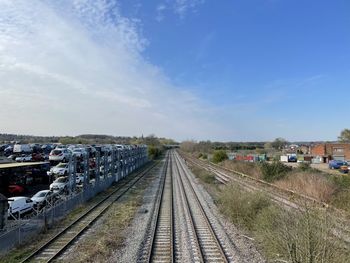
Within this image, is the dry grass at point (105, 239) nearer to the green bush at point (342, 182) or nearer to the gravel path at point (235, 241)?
the gravel path at point (235, 241)

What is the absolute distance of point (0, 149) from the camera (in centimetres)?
5950

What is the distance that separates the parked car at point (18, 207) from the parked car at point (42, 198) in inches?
19.4

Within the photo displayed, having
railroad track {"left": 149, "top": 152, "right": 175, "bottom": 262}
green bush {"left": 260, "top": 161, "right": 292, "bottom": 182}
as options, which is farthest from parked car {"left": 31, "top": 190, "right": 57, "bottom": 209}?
green bush {"left": 260, "top": 161, "right": 292, "bottom": 182}

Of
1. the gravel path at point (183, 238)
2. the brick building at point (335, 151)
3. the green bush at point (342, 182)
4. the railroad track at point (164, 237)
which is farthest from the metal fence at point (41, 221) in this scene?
the brick building at point (335, 151)

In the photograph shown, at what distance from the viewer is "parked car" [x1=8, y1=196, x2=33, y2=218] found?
754 inches

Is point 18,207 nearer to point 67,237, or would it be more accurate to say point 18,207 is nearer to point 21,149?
point 67,237

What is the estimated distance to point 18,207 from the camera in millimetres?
19719

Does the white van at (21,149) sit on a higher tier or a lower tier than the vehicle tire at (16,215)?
higher

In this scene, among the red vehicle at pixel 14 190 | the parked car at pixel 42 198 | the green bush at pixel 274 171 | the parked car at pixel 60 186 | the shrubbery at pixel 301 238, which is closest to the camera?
the shrubbery at pixel 301 238

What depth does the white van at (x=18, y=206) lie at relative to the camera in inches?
754

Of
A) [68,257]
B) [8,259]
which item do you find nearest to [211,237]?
[68,257]

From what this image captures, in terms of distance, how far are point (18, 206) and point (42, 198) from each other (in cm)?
244

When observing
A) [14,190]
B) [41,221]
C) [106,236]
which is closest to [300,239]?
[106,236]

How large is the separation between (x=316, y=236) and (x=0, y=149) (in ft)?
201
